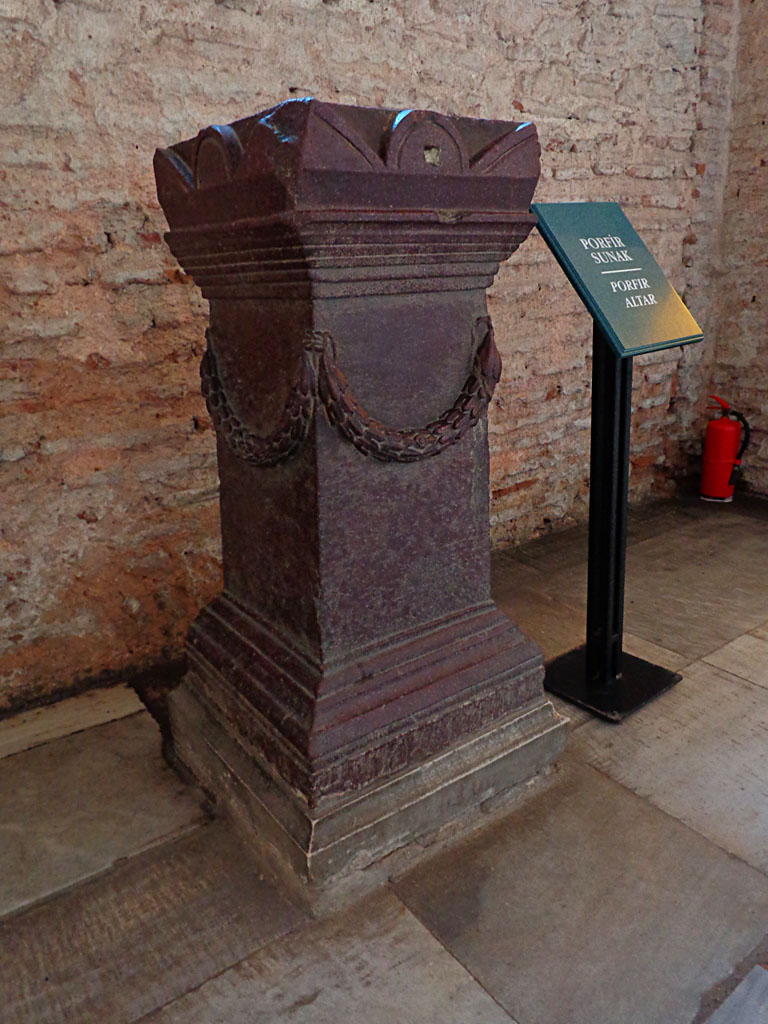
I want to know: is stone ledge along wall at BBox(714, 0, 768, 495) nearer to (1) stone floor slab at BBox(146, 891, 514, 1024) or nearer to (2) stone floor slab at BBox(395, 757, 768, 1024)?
(2) stone floor slab at BBox(395, 757, 768, 1024)

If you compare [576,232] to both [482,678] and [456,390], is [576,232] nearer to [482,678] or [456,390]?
[456,390]

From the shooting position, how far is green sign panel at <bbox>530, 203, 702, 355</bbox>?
2.05 meters

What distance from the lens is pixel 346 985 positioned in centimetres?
150

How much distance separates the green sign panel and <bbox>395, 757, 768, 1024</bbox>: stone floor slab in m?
1.20

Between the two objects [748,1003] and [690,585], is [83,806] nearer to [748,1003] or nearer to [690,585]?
[748,1003]

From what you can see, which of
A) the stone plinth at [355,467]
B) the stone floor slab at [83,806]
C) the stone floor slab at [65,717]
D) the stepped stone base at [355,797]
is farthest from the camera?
the stone floor slab at [65,717]

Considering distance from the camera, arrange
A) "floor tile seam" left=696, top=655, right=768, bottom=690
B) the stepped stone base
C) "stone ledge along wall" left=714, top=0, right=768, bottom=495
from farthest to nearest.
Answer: "stone ledge along wall" left=714, top=0, right=768, bottom=495 < "floor tile seam" left=696, top=655, right=768, bottom=690 < the stepped stone base

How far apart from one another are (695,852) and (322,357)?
141 cm

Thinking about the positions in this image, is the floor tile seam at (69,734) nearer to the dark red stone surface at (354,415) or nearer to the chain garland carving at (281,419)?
the dark red stone surface at (354,415)

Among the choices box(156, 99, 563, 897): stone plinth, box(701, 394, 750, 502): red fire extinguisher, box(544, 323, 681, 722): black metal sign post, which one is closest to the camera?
box(156, 99, 563, 897): stone plinth

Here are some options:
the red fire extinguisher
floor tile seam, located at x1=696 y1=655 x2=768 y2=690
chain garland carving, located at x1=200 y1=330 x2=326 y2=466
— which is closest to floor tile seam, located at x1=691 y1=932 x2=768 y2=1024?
floor tile seam, located at x1=696 y1=655 x2=768 y2=690

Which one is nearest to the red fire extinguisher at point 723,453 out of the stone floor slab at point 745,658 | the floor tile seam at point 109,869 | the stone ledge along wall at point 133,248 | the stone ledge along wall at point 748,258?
the stone ledge along wall at point 748,258

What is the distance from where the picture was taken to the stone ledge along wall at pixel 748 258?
13.0 feet

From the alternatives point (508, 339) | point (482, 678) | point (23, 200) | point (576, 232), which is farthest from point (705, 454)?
point (23, 200)
